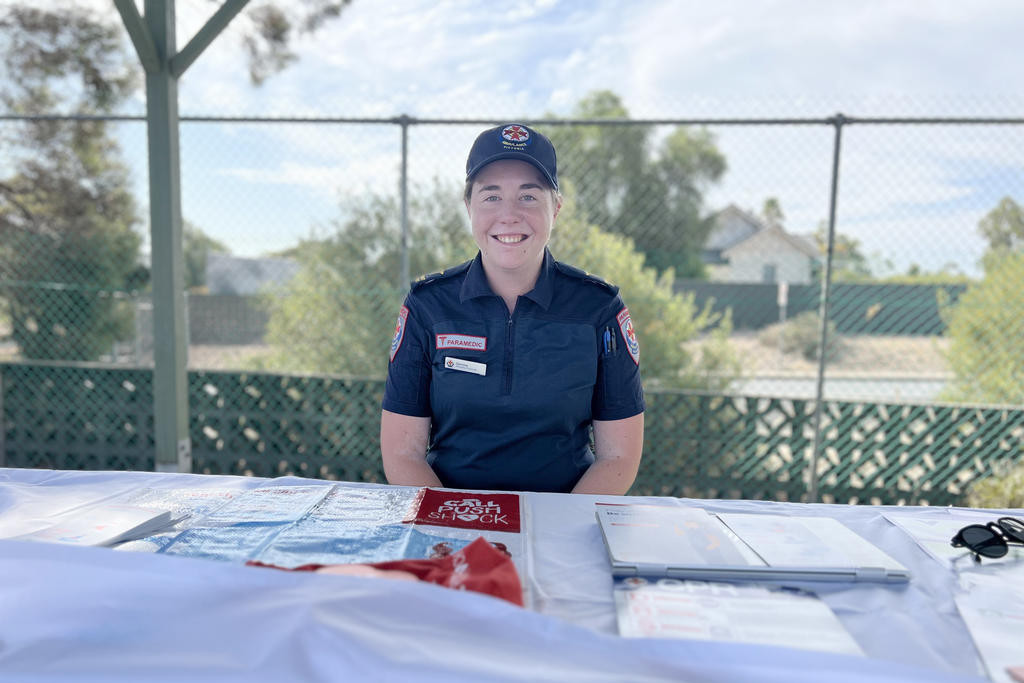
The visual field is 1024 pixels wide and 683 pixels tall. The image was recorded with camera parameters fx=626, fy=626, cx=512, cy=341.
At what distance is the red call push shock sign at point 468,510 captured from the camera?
3.50 feet

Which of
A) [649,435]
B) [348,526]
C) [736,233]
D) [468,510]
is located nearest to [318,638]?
[348,526]

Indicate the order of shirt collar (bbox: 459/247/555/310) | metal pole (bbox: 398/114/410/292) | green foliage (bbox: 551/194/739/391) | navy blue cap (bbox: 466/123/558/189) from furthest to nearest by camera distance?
green foliage (bbox: 551/194/739/391)
metal pole (bbox: 398/114/410/292)
shirt collar (bbox: 459/247/555/310)
navy blue cap (bbox: 466/123/558/189)

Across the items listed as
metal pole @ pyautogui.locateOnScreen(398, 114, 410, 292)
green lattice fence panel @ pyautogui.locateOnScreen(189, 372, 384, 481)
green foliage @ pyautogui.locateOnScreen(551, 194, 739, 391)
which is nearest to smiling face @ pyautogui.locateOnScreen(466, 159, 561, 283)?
metal pole @ pyautogui.locateOnScreen(398, 114, 410, 292)

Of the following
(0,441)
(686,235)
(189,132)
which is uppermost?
(189,132)

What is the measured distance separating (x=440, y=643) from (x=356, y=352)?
3711 millimetres

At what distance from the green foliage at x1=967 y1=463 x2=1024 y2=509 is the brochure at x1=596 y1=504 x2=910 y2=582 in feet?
10.4

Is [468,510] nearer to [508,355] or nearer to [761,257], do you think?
[508,355]

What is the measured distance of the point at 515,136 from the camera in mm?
1515

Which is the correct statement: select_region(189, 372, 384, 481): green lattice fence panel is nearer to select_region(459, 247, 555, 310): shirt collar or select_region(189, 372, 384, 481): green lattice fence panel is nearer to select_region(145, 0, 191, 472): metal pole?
select_region(145, 0, 191, 472): metal pole

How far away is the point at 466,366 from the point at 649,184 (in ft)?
17.4

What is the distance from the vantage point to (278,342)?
442 cm

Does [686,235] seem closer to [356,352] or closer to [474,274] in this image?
[356,352]

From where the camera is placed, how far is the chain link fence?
Result: 11.9 feet

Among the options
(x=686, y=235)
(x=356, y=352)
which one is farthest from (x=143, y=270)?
(x=686, y=235)
